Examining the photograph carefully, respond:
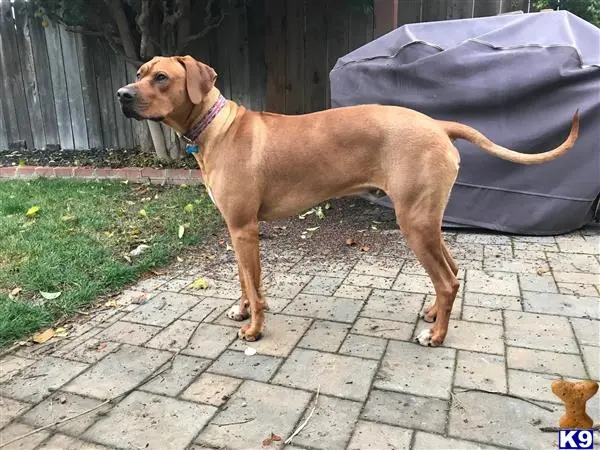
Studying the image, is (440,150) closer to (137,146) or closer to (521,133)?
(521,133)

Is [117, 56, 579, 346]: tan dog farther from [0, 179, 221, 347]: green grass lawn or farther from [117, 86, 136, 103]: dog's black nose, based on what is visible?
[0, 179, 221, 347]: green grass lawn

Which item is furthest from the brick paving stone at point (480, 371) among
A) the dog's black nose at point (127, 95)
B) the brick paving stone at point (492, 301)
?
the dog's black nose at point (127, 95)

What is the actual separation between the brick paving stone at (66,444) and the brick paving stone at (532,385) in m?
1.96

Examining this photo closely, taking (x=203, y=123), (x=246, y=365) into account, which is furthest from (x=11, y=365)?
(x=203, y=123)

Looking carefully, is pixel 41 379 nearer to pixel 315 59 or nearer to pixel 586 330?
pixel 586 330

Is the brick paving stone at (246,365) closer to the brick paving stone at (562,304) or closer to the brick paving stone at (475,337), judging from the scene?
the brick paving stone at (475,337)

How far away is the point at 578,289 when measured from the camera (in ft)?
11.9

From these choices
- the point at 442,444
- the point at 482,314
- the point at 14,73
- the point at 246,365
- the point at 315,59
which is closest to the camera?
the point at 442,444

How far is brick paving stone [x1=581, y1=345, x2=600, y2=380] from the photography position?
2573 mm

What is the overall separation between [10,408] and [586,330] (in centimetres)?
324

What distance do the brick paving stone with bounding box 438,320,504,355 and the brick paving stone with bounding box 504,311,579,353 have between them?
0.07 m

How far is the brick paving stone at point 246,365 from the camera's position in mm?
2646

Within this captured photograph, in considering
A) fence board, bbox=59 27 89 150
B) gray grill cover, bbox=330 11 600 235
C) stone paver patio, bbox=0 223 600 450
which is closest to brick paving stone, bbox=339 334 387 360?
stone paver patio, bbox=0 223 600 450

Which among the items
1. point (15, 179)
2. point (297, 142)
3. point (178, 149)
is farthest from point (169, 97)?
point (15, 179)
